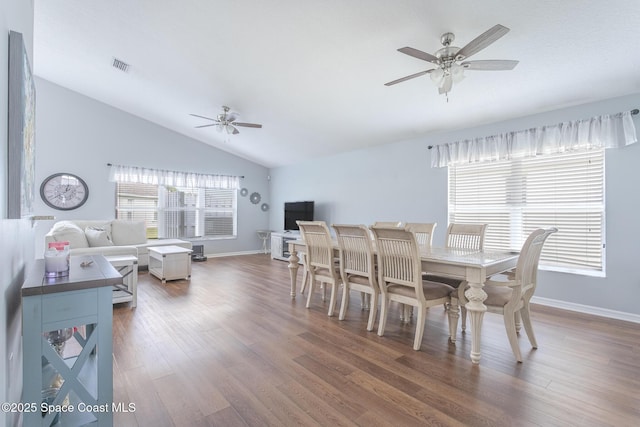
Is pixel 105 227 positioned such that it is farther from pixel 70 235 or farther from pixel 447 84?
pixel 447 84

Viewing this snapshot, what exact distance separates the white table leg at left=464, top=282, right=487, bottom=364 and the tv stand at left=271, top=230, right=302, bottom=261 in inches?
185

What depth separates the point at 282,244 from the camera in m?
6.88

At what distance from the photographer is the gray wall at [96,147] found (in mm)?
5406

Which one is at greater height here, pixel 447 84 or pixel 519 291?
pixel 447 84

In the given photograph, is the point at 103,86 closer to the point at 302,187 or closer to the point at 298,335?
the point at 302,187

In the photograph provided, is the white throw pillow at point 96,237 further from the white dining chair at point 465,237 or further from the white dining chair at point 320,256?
the white dining chair at point 465,237

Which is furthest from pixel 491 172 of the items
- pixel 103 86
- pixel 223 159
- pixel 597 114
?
pixel 103 86

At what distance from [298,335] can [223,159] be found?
→ 19.4 feet

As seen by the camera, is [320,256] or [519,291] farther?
[320,256]

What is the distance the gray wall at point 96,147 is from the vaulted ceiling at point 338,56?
0.67m

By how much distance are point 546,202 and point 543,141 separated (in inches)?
29.8

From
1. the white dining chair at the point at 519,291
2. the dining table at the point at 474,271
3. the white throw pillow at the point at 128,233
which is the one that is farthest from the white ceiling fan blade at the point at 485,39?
the white throw pillow at the point at 128,233

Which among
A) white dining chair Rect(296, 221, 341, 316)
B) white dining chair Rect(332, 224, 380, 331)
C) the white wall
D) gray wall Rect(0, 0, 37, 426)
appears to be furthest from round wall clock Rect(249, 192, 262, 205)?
gray wall Rect(0, 0, 37, 426)

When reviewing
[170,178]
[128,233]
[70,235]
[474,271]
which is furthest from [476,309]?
[170,178]
